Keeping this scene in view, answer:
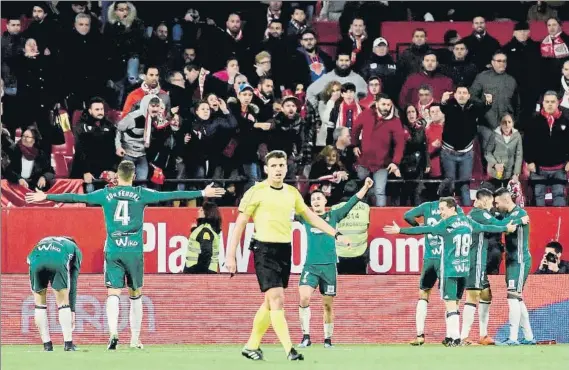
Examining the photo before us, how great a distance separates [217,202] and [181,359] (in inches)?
297

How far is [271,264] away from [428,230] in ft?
14.5

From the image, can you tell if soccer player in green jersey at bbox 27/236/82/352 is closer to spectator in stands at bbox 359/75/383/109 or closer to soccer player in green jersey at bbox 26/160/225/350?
soccer player in green jersey at bbox 26/160/225/350

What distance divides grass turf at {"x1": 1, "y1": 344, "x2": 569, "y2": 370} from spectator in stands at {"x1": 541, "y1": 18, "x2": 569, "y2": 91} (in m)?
7.55

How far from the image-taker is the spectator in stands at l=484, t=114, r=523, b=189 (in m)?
21.1

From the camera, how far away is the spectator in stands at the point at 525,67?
22.6m

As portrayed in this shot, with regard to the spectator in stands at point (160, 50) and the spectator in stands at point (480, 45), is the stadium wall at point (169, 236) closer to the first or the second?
the spectator in stands at point (160, 50)

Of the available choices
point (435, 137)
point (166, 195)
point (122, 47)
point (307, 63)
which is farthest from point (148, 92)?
point (166, 195)

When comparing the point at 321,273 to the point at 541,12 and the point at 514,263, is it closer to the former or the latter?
the point at 514,263

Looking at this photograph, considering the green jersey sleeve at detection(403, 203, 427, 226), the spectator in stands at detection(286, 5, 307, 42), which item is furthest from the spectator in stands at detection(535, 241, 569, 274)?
the spectator in stands at detection(286, 5, 307, 42)

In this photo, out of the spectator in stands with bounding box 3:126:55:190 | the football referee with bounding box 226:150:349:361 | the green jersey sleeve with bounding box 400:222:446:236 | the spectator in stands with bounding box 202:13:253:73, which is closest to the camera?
the football referee with bounding box 226:150:349:361

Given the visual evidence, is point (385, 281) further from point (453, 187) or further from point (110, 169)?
point (110, 169)

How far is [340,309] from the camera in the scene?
64.4 feet

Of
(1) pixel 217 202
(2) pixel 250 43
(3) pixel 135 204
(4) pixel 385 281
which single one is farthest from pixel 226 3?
(3) pixel 135 204

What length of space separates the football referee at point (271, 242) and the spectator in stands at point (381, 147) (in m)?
7.63
